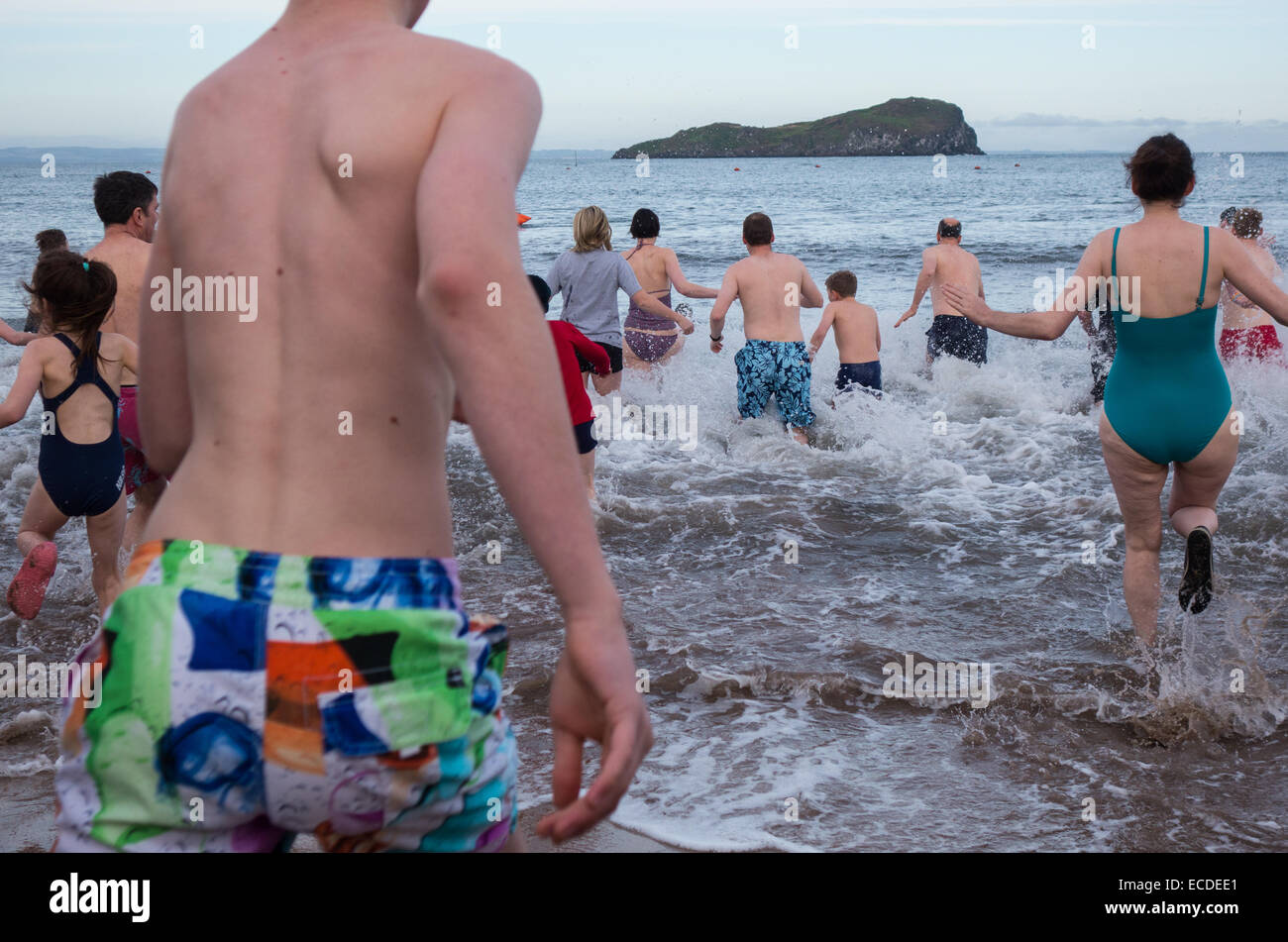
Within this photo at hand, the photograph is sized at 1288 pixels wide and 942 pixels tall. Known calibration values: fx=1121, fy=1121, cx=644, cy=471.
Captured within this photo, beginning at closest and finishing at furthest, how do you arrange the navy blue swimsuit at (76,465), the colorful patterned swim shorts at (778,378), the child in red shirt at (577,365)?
the navy blue swimsuit at (76,465)
the child in red shirt at (577,365)
the colorful patterned swim shorts at (778,378)

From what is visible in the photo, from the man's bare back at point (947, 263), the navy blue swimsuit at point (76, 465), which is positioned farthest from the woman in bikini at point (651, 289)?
the navy blue swimsuit at point (76, 465)

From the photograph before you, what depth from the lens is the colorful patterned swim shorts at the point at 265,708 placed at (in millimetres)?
1189

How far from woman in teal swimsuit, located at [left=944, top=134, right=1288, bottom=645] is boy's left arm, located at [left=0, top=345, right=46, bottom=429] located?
393 centimetres

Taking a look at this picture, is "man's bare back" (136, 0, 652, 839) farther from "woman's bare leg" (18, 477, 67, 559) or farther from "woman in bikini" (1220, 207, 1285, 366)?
"woman in bikini" (1220, 207, 1285, 366)

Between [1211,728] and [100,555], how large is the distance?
4.93 m

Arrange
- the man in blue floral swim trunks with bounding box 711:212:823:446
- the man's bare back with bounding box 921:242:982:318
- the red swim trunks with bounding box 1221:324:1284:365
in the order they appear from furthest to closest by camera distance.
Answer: the man's bare back with bounding box 921:242:982:318, the man in blue floral swim trunks with bounding box 711:212:823:446, the red swim trunks with bounding box 1221:324:1284:365

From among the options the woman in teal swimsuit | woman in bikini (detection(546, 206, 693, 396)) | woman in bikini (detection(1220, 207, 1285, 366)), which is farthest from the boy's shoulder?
the woman in teal swimsuit

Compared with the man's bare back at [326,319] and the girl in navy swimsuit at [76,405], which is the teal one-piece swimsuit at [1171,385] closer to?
the man's bare back at [326,319]

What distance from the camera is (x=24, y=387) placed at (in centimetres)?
487

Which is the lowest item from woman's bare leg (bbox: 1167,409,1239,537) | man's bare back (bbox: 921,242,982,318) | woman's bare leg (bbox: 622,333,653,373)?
woman's bare leg (bbox: 1167,409,1239,537)

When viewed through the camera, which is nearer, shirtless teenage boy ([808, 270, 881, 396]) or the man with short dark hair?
the man with short dark hair

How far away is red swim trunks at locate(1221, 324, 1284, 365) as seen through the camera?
890cm

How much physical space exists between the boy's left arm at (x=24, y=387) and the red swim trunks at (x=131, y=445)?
45 cm

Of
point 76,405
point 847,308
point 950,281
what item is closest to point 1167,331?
point 76,405
